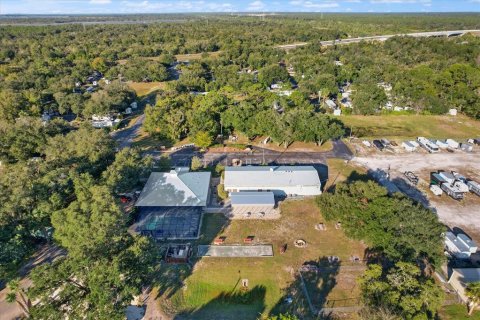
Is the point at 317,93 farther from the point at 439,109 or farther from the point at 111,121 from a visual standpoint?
the point at 111,121

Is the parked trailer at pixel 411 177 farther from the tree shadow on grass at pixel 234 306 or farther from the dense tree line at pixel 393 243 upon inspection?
the tree shadow on grass at pixel 234 306

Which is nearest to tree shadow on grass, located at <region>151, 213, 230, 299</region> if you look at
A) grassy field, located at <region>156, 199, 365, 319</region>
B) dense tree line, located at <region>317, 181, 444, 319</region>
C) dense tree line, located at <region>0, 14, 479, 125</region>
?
grassy field, located at <region>156, 199, 365, 319</region>

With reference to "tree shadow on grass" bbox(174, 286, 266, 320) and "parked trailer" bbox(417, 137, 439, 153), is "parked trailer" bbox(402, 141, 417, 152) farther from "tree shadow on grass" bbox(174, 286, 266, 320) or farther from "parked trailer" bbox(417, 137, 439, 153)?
"tree shadow on grass" bbox(174, 286, 266, 320)

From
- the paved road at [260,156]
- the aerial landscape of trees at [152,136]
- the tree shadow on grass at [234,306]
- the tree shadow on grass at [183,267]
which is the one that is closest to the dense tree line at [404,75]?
the aerial landscape of trees at [152,136]

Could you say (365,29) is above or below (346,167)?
above

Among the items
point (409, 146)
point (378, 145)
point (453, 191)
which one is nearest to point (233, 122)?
point (378, 145)

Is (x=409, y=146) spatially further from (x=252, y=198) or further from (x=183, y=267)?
(x=183, y=267)

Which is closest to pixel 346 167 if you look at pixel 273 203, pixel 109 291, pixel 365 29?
pixel 273 203
